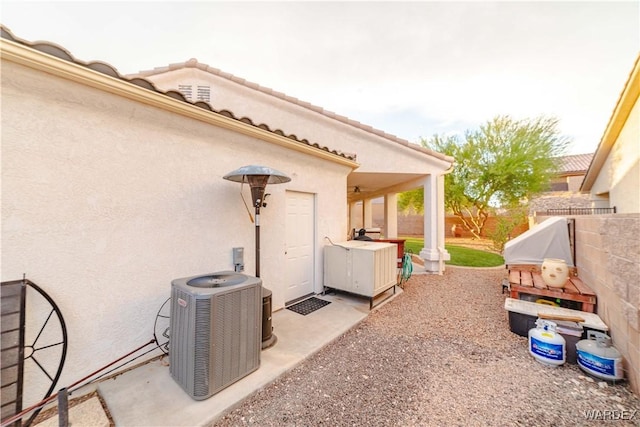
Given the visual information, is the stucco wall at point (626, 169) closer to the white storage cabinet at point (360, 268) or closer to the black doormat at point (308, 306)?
the white storage cabinet at point (360, 268)

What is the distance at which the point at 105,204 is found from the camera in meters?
2.75

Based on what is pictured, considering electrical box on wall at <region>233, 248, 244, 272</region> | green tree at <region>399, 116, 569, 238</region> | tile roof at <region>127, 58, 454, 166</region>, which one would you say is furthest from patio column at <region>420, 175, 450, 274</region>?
green tree at <region>399, 116, 569, 238</region>

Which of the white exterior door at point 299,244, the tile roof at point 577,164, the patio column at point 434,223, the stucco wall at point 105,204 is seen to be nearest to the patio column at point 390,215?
Answer: the patio column at point 434,223

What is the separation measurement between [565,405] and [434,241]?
630 cm

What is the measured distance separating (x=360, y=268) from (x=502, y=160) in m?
14.7

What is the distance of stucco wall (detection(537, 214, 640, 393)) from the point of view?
8.30ft

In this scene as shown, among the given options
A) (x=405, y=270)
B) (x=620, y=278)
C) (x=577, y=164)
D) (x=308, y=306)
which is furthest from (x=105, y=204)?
(x=577, y=164)

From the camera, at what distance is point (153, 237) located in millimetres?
3111

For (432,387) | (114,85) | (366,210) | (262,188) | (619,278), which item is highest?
(114,85)

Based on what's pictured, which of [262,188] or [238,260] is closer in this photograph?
[262,188]

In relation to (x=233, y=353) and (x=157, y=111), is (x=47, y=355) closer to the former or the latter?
(x=233, y=353)

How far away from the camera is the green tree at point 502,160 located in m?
13.6

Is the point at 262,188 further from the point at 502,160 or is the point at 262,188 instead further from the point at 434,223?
the point at 502,160

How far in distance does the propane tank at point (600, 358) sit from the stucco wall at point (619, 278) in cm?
12
